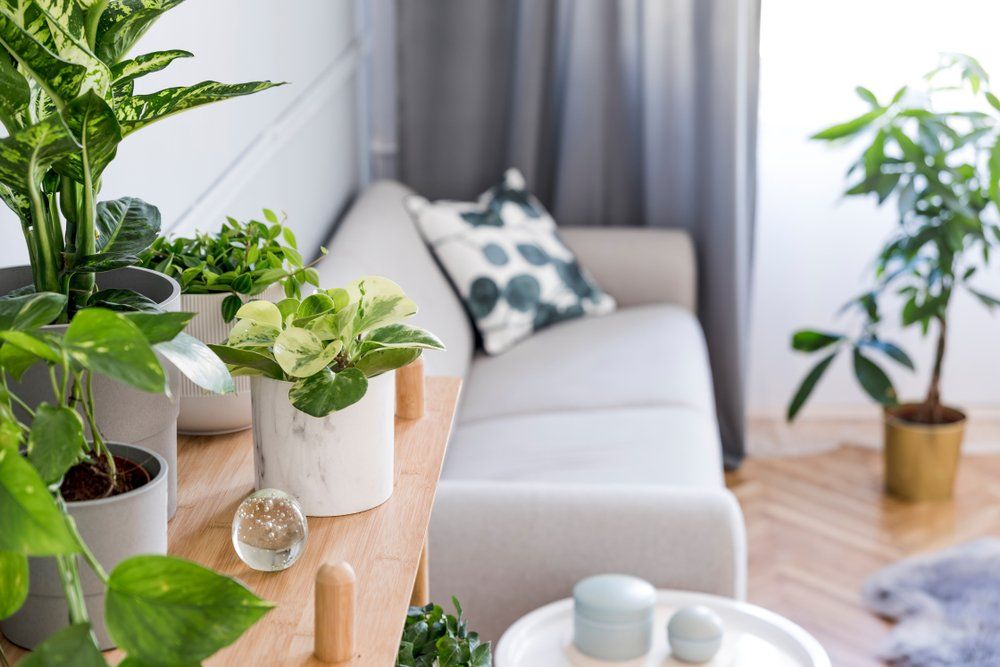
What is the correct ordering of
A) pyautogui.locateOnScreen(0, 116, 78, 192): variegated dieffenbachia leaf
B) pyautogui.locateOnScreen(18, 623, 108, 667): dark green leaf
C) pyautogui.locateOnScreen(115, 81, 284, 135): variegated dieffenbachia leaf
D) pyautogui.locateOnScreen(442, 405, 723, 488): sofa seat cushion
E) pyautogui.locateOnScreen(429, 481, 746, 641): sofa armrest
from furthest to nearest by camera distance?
pyautogui.locateOnScreen(442, 405, 723, 488): sofa seat cushion < pyautogui.locateOnScreen(429, 481, 746, 641): sofa armrest < pyautogui.locateOnScreen(115, 81, 284, 135): variegated dieffenbachia leaf < pyautogui.locateOnScreen(0, 116, 78, 192): variegated dieffenbachia leaf < pyautogui.locateOnScreen(18, 623, 108, 667): dark green leaf

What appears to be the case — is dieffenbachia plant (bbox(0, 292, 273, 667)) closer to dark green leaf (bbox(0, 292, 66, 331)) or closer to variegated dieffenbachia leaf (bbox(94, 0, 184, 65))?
dark green leaf (bbox(0, 292, 66, 331))

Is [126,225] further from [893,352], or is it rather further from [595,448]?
[893,352]

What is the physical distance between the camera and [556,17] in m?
3.02

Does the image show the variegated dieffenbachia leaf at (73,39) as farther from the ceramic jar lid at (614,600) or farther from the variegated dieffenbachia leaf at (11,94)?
the ceramic jar lid at (614,600)

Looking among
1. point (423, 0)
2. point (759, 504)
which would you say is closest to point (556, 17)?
point (423, 0)

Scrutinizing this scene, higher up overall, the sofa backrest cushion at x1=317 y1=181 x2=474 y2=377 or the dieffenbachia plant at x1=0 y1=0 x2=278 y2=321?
the dieffenbachia plant at x1=0 y1=0 x2=278 y2=321

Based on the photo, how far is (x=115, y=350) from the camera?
20.3 inches

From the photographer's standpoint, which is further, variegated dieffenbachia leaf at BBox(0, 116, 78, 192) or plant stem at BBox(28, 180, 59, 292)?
plant stem at BBox(28, 180, 59, 292)

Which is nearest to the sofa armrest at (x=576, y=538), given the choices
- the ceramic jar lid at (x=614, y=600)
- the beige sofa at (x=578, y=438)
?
the beige sofa at (x=578, y=438)

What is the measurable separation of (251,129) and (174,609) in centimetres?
146

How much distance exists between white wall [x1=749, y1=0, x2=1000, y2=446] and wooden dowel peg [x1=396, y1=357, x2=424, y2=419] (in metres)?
2.22

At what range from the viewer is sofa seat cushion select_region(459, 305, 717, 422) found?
226 cm

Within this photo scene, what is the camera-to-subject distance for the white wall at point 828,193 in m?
3.09

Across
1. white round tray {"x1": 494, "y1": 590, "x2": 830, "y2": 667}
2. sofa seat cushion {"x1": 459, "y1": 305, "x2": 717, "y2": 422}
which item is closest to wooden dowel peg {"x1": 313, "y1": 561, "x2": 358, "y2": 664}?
white round tray {"x1": 494, "y1": 590, "x2": 830, "y2": 667}
